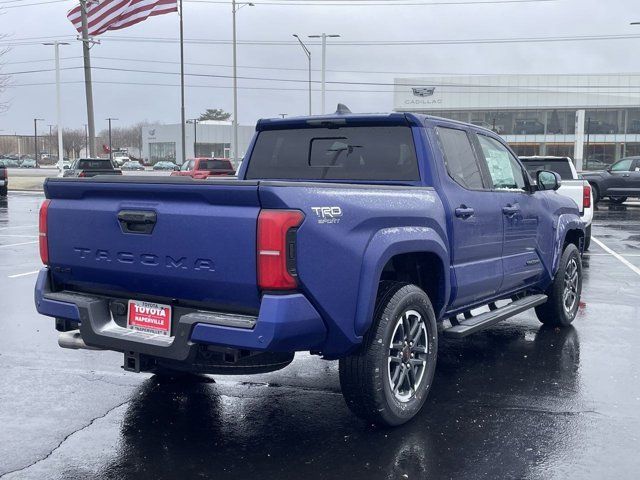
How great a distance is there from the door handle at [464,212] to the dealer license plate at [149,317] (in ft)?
7.26

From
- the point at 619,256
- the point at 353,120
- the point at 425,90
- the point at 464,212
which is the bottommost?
the point at 619,256

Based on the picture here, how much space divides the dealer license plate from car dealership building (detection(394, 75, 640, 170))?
7778cm

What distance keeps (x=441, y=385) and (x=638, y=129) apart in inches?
3298

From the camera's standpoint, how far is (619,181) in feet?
84.5

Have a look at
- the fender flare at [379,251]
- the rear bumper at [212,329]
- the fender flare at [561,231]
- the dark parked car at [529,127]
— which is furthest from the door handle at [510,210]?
the dark parked car at [529,127]

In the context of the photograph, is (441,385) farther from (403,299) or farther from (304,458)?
(304,458)

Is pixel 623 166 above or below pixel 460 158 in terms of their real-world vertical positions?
below

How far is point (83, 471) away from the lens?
402 cm

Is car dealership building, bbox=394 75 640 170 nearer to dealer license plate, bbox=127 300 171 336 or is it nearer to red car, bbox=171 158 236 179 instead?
red car, bbox=171 158 236 179

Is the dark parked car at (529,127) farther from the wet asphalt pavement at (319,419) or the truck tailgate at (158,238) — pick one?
the truck tailgate at (158,238)

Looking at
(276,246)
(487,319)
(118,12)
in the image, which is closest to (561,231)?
(487,319)

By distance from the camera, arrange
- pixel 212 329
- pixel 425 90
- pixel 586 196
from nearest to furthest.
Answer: pixel 212 329 → pixel 586 196 → pixel 425 90

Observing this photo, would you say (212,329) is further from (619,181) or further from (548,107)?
(548,107)

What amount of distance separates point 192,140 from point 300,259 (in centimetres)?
9769
